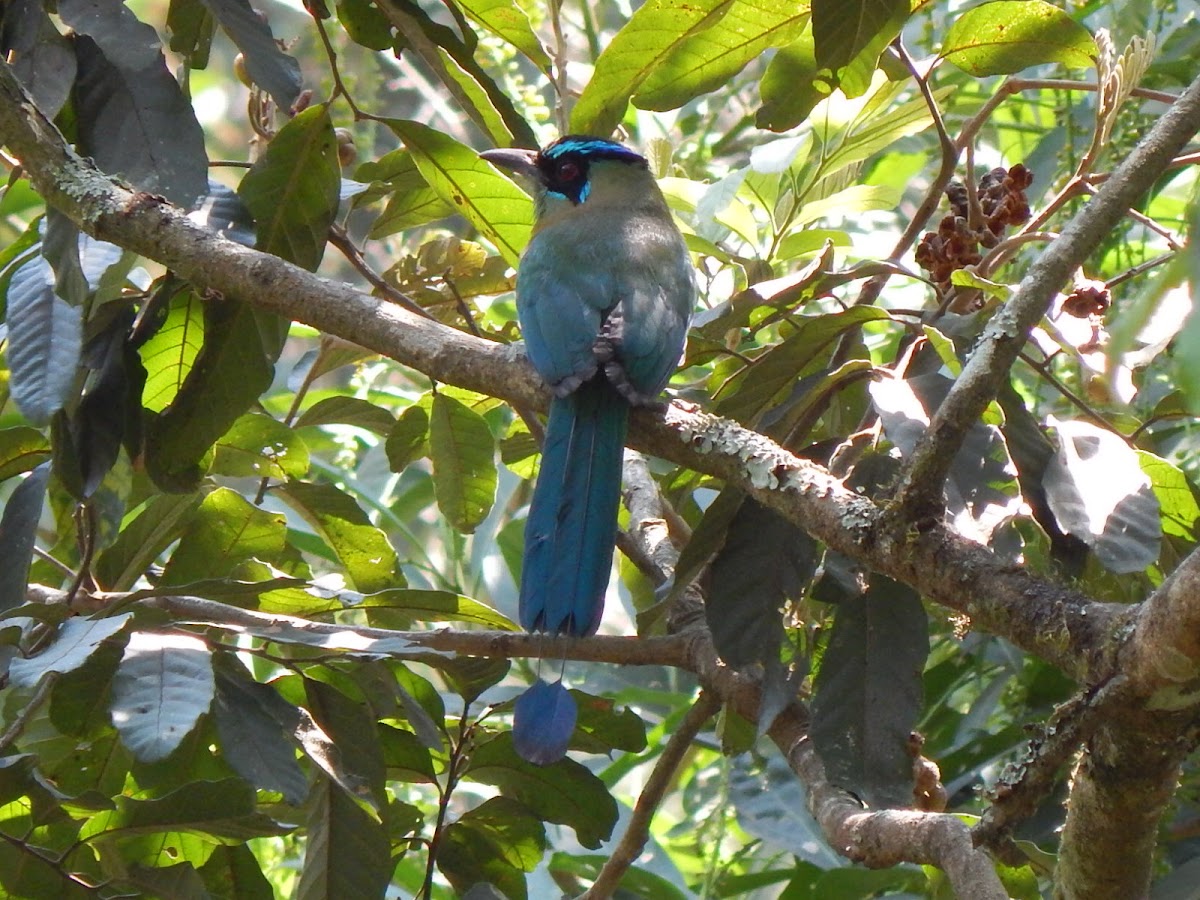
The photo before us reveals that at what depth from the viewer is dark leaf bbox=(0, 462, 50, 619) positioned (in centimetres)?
198

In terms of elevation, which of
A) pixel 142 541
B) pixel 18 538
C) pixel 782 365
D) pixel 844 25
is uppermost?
pixel 844 25

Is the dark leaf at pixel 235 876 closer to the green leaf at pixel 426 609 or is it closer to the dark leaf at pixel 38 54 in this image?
the green leaf at pixel 426 609

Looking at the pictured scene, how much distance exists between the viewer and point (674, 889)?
2.68 metres

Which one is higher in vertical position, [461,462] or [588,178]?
[588,178]

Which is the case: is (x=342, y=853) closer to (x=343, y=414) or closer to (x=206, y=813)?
(x=206, y=813)

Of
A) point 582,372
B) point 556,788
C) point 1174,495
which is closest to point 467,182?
point 582,372

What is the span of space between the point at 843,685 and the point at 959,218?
0.91m

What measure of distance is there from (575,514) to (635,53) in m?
0.83

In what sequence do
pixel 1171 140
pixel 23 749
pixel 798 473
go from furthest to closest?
pixel 23 749 < pixel 798 473 < pixel 1171 140

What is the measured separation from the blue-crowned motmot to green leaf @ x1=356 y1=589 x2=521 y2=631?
5.9 inches

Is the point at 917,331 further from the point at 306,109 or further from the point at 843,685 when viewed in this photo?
the point at 306,109

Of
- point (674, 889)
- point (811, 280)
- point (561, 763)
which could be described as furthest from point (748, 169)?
point (674, 889)

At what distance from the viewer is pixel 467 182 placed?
252 centimetres

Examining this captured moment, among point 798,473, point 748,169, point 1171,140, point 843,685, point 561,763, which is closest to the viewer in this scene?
point 1171,140
